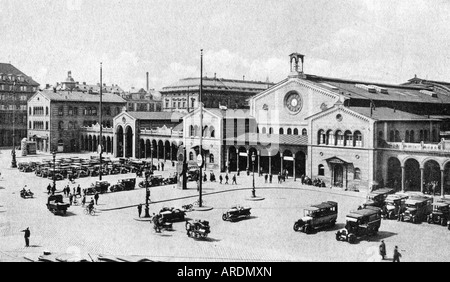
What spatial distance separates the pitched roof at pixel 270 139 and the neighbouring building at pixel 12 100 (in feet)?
189

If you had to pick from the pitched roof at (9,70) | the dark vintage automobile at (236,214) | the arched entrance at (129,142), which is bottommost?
the dark vintage automobile at (236,214)

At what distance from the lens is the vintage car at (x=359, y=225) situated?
1117 inches

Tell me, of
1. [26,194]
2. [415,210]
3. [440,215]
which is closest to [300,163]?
[415,210]

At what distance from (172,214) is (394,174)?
2542 cm

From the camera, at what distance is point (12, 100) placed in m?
103

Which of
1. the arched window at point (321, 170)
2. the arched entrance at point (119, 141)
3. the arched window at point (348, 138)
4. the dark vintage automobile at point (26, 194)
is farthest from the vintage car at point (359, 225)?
the arched entrance at point (119, 141)

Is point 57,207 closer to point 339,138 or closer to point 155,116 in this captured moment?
point 339,138

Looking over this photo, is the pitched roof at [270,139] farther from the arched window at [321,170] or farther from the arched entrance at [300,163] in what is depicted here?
the arched window at [321,170]

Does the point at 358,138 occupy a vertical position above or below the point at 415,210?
above

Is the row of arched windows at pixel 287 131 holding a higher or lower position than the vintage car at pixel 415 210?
higher

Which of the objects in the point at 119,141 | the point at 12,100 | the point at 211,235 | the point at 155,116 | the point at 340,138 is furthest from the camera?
the point at 12,100

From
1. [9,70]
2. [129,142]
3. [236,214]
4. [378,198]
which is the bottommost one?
[236,214]
